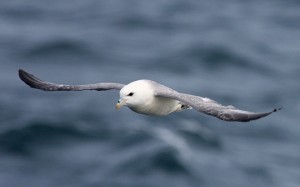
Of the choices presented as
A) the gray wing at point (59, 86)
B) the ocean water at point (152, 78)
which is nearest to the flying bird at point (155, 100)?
the gray wing at point (59, 86)

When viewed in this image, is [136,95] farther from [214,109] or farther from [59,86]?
[59,86]

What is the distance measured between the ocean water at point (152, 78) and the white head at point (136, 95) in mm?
10649

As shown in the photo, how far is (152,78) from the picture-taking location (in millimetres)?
29422

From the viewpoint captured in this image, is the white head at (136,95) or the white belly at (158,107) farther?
the white belly at (158,107)

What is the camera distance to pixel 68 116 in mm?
28469

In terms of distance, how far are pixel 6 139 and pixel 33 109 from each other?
7.54 feet

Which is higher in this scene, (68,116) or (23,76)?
(68,116)

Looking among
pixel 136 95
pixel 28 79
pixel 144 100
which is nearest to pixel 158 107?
pixel 144 100

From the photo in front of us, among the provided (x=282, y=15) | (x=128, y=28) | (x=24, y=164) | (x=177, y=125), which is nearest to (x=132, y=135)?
(x=177, y=125)

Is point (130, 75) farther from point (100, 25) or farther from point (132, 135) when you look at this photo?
point (100, 25)

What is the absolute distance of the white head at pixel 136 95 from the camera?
14.0 metres

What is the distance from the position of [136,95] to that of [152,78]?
15.4 m

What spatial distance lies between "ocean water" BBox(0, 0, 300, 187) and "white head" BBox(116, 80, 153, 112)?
1065cm

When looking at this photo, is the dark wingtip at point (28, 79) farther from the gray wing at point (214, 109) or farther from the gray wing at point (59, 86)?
the gray wing at point (214, 109)
